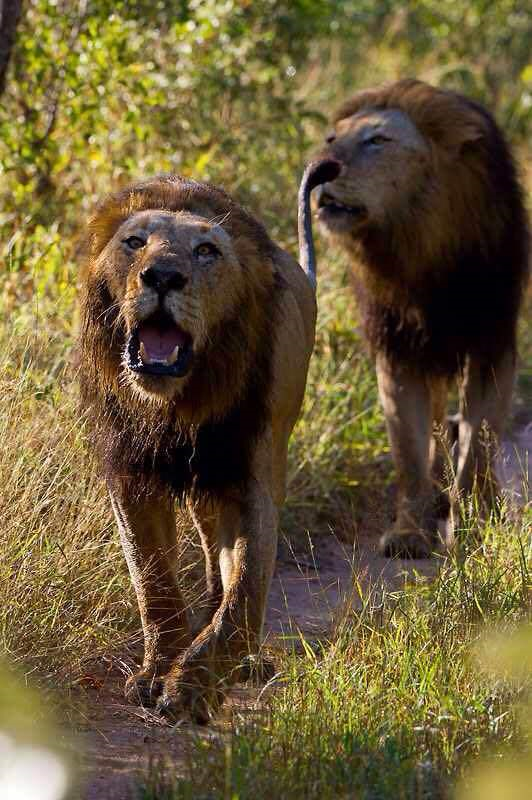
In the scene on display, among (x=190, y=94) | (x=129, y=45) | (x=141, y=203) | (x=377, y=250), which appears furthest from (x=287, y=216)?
(x=141, y=203)

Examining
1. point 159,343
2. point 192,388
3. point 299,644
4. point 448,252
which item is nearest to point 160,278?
point 159,343

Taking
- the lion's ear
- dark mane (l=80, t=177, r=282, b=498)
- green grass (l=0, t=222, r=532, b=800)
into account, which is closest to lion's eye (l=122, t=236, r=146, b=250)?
dark mane (l=80, t=177, r=282, b=498)

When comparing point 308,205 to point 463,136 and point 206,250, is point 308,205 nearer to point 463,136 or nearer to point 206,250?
point 463,136

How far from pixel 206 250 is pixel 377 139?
2068 mm

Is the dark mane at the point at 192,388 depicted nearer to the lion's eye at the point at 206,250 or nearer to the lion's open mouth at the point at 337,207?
the lion's eye at the point at 206,250

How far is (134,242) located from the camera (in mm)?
3729

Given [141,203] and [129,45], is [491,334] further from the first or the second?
[129,45]

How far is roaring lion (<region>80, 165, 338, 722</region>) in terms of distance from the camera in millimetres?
3598

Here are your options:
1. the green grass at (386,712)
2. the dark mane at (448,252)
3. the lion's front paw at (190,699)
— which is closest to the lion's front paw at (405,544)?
the dark mane at (448,252)

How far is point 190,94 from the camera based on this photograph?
7.85 meters

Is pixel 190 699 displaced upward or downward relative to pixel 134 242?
downward

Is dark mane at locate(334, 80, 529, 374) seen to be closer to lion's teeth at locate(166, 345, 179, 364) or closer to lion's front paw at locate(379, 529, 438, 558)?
lion's front paw at locate(379, 529, 438, 558)

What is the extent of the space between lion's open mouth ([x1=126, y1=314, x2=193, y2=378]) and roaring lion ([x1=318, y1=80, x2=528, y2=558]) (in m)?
1.98

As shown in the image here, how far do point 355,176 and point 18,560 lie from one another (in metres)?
2.29
